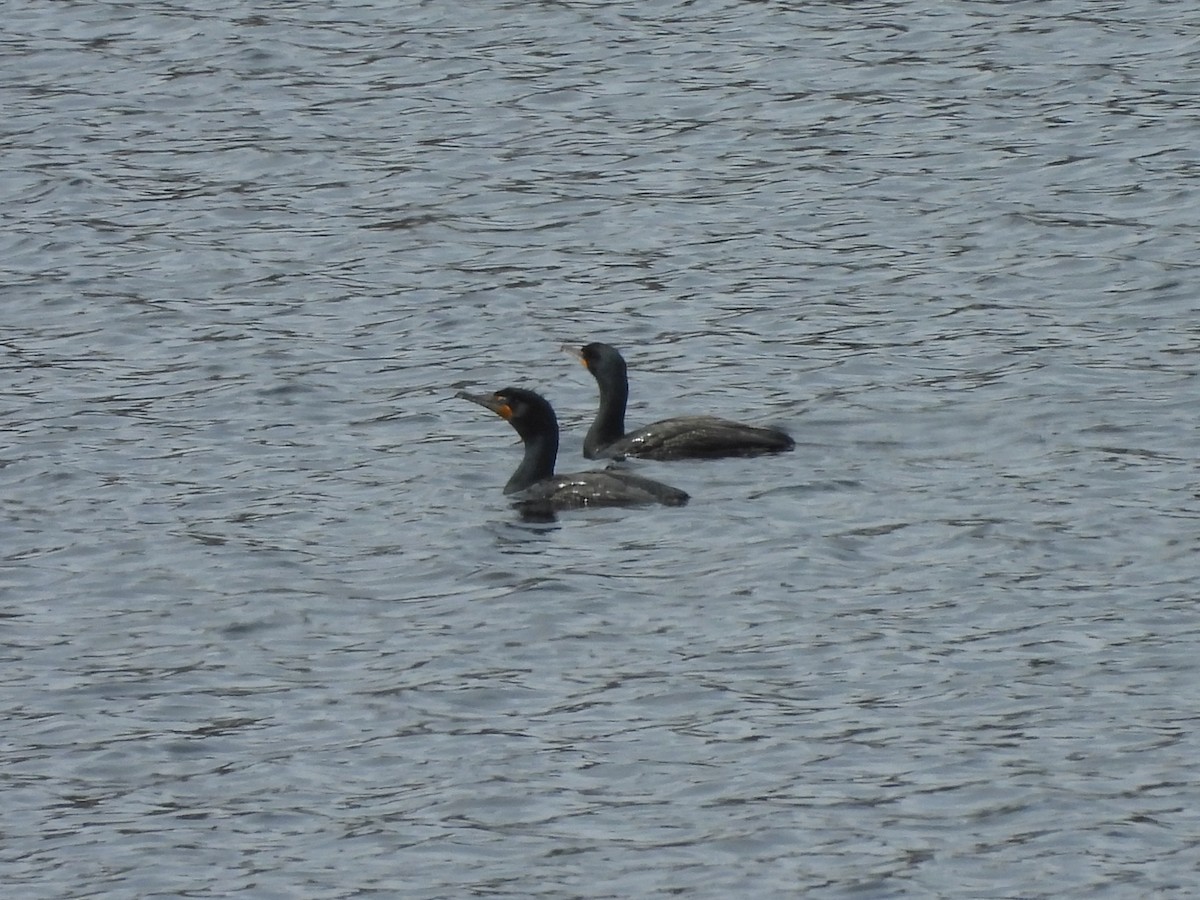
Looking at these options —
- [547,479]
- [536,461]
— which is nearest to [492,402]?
[536,461]

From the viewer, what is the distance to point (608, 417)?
17.1m

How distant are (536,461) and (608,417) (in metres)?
1.12

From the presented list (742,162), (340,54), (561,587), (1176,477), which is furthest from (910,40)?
(561,587)

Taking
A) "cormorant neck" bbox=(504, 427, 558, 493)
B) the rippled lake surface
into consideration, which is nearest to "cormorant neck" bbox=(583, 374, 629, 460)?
the rippled lake surface

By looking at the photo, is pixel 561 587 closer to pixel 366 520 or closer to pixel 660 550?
pixel 660 550

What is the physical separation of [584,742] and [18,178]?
13.7 meters

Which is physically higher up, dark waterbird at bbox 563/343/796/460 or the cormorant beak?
the cormorant beak

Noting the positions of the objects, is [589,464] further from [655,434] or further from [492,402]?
[492,402]

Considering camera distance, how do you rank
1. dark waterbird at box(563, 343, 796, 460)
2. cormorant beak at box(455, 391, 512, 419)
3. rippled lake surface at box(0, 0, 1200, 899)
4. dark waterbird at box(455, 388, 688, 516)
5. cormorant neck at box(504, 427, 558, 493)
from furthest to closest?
→ 1. cormorant beak at box(455, 391, 512, 419)
2. dark waterbird at box(563, 343, 796, 460)
3. cormorant neck at box(504, 427, 558, 493)
4. dark waterbird at box(455, 388, 688, 516)
5. rippled lake surface at box(0, 0, 1200, 899)

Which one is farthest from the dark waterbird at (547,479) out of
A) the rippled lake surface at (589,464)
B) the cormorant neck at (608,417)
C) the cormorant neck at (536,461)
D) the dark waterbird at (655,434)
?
the cormorant neck at (608,417)

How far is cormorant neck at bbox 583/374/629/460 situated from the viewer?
16969mm

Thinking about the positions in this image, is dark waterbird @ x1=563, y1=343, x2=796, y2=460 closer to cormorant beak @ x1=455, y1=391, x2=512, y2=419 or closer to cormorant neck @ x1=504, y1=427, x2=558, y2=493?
cormorant neck @ x1=504, y1=427, x2=558, y2=493

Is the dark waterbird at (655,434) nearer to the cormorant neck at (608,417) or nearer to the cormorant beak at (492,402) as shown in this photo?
the cormorant neck at (608,417)

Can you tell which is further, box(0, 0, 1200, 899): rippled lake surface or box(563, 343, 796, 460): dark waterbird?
box(563, 343, 796, 460): dark waterbird
